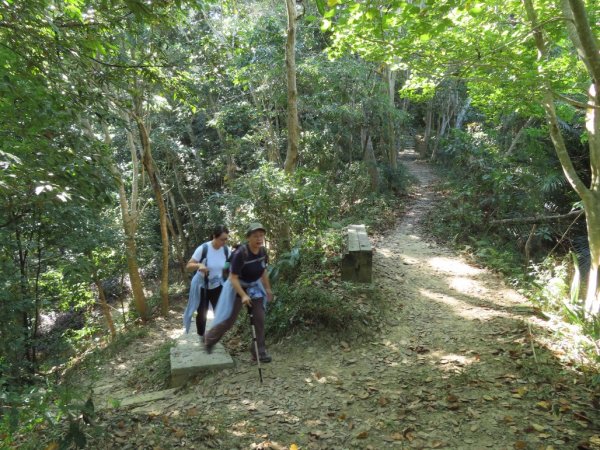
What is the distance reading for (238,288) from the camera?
4758 millimetres

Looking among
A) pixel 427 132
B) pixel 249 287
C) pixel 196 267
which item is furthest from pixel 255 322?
pixel 427 132

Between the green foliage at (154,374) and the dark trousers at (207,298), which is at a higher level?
the dark trousers at (207,298)

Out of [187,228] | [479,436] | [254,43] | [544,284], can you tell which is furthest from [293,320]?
[187,228]

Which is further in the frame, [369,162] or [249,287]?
[369,162]

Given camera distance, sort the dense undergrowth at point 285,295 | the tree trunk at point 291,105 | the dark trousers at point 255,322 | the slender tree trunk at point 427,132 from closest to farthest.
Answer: the dense undergrowth at point 285,295, the dark trousers at point 255,322, the tree trunk at point 291,105, the slender tree trunk at point 427,132

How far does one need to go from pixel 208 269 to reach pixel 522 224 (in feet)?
27.4

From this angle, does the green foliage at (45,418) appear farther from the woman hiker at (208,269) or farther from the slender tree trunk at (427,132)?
the slender tree trunk at (427,132)

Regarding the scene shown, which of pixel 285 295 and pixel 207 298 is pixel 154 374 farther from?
pixel 285 295

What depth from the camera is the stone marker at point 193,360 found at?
5051 mm

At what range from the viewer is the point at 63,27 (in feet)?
13.0

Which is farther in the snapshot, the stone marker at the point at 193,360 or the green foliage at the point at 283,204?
the green foliage at the point at 283,204

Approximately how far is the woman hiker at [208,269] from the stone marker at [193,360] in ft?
1.20

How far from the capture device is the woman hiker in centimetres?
550

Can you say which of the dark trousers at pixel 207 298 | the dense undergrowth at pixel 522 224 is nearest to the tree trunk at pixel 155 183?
the dark trousers at pixel 207 298
